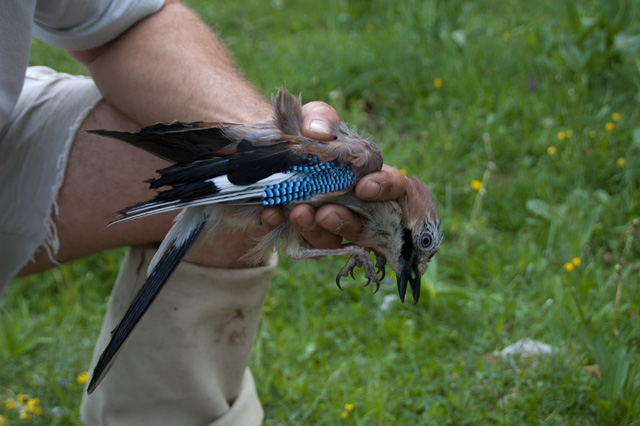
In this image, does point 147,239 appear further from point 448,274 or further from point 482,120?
point 482,120

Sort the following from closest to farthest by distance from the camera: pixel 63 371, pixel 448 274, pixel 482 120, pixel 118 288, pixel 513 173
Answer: pixel 118 288 → pixel 63 371 → pixel 448 274 → pixel 513 173 → pixel 482 120

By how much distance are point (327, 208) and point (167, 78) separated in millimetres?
983

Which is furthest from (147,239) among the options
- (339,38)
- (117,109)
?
(339,38)

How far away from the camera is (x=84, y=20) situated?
3152 mm

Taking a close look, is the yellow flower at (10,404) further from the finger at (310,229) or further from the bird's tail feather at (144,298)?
the finger at (310,229)

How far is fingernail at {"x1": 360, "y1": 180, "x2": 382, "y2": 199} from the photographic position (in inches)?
106

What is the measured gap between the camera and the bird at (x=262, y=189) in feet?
8.56

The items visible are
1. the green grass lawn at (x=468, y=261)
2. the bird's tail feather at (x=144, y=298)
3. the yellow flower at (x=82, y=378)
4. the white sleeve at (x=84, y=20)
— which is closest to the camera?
the bird's tail feather at (x=144, y=298)

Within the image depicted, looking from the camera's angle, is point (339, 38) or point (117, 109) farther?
point (339, 38)

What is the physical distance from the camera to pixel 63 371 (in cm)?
413

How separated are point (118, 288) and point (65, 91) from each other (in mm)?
914

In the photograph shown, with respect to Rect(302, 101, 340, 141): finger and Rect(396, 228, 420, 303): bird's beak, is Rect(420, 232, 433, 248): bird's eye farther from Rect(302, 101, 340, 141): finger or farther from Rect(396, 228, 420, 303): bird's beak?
Rect(302, 101, 340, 141): finger

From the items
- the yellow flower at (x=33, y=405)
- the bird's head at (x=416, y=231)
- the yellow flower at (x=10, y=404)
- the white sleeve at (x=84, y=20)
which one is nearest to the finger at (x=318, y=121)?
the bird's head at (x=416, y=231)

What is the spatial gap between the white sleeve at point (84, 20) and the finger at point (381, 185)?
1.29 metres
